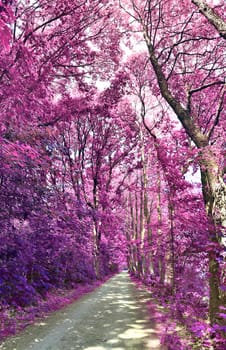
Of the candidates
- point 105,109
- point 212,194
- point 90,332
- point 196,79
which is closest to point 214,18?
point 212,194

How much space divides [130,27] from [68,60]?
2.59 m

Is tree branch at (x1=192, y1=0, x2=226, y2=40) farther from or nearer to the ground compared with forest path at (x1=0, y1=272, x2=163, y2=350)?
farther from the ground

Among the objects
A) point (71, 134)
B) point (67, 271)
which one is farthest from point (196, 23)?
point (67, 271)

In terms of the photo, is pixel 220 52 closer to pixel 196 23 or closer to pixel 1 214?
pixel 196 23

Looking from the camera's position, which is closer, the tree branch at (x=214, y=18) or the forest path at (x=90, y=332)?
the tree branch at (x=214, y=18)

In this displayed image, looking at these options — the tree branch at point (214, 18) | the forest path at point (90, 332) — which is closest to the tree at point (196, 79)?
the tree branch at point (214, 18)

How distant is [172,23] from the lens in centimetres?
901

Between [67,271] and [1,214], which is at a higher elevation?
[1,214]

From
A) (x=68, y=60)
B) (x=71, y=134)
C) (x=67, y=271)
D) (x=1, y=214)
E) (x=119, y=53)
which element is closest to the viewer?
(x=1, y=214)

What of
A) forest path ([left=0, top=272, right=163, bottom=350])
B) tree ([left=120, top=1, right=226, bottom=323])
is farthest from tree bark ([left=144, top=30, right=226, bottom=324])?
forest path ([left=0, top=272, right=163, bottom=350])

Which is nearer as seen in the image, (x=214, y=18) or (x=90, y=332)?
(x=214, y=18)

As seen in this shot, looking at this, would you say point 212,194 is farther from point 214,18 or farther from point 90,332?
point 90,332

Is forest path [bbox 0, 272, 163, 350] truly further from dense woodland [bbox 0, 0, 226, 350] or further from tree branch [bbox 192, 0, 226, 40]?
tree branch [bbox 192, 0, 226, 40]

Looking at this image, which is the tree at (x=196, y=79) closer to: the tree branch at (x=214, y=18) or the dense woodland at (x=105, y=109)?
the dense woodland at (x=105, y=109)
